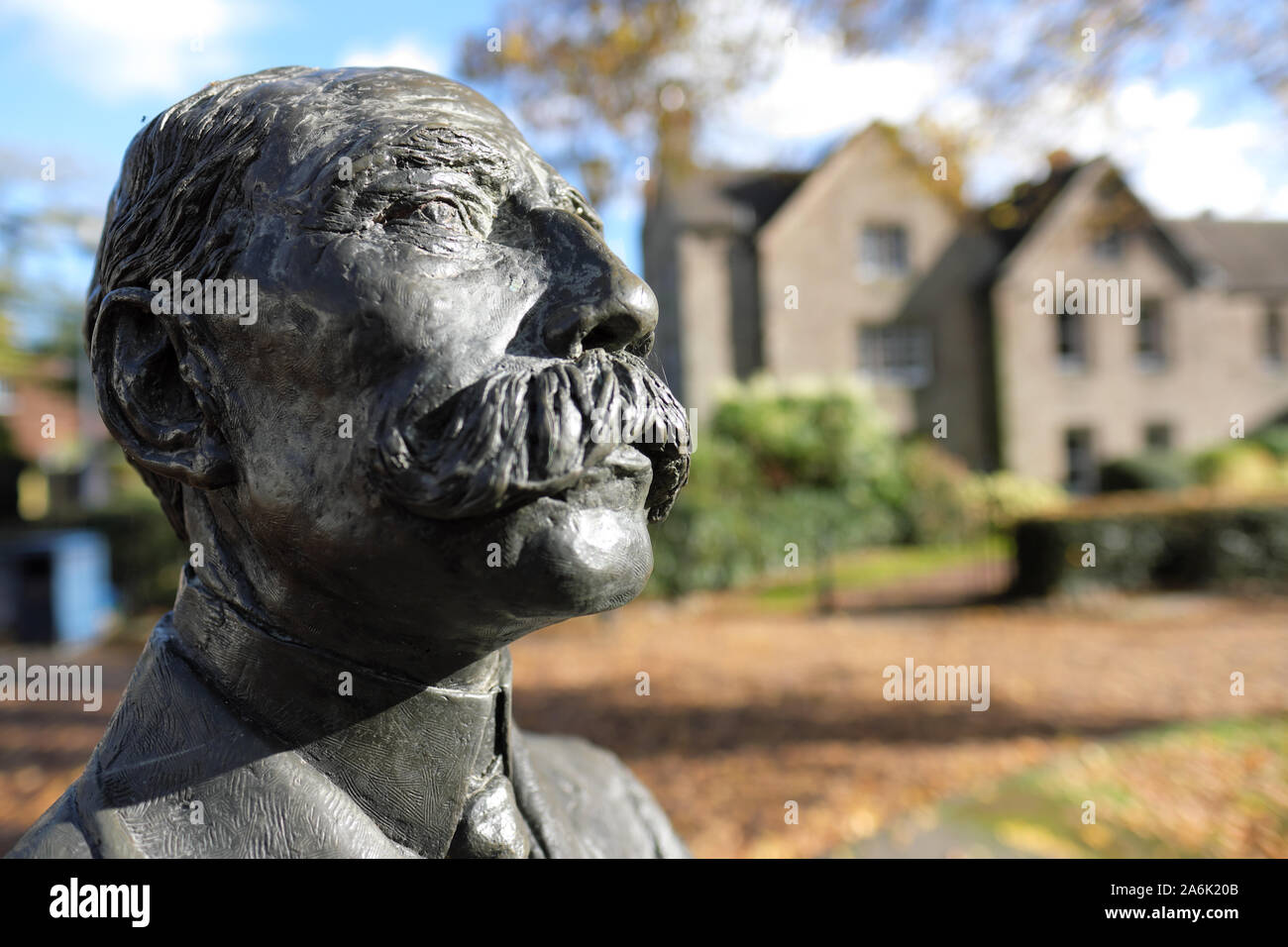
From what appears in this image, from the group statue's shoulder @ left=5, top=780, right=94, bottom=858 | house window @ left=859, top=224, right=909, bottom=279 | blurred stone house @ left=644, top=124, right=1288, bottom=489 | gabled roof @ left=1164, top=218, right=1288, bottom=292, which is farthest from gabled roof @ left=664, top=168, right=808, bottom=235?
statue's shoulder @ left=5, top=780, right=94, bottom=858

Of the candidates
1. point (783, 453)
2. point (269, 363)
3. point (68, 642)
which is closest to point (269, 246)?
point (269, 363)

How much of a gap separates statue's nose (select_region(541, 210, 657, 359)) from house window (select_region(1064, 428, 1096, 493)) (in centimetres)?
2717

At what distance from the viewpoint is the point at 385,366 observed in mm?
1299

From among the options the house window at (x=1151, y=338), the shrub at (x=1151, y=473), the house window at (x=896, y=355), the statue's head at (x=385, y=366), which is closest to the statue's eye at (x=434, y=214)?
the statue's head at (x=385, y=366)

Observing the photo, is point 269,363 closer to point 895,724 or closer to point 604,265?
point 604,265

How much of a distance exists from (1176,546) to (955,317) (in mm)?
13892

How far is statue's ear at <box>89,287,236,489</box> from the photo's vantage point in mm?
1418

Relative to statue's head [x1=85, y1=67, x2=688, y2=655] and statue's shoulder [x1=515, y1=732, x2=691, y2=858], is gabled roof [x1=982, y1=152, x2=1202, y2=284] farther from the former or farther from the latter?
statue's head [x1=85, y1=67, x2=688, y2=655]

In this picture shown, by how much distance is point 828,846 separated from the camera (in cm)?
558

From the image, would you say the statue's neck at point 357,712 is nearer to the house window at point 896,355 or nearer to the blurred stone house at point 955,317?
the blurred stone house at point 955,317

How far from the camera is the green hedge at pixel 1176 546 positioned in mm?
12609

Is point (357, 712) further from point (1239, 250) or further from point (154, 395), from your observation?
point (1239, 250)

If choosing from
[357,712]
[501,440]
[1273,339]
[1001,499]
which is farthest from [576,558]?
[1273,339]

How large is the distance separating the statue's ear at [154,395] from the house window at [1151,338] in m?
28.9
